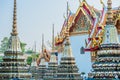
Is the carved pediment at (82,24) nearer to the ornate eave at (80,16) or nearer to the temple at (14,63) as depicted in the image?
the ornate eave at (80,16)

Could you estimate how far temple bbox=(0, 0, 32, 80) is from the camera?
14.9 meters

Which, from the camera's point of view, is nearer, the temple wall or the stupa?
the stupa

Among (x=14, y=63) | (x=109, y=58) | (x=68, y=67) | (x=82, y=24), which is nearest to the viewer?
(x=109, y=58)

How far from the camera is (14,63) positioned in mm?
15008

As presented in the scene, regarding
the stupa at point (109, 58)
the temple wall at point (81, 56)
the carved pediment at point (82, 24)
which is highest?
the carved pediment at point (82, 24)

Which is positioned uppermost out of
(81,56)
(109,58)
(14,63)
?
(81,56)

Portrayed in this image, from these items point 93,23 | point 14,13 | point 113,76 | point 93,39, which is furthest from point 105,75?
point 93,23

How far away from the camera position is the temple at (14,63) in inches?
587

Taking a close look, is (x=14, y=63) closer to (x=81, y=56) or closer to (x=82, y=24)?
(x=81, y=56)

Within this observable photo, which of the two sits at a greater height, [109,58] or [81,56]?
[81,56]

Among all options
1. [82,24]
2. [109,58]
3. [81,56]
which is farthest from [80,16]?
[109,58]

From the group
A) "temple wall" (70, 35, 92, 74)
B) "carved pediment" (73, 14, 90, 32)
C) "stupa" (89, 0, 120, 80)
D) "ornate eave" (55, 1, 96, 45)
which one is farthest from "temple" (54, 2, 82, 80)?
"carved pediment" (73, 14, 90, 32)

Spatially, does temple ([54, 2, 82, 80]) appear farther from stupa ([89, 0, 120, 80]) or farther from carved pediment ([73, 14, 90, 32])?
carved pediment ([73, 14, 90, 32])

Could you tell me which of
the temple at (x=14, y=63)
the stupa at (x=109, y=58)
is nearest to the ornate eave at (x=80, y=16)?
the temple at (x=14, y=63)
